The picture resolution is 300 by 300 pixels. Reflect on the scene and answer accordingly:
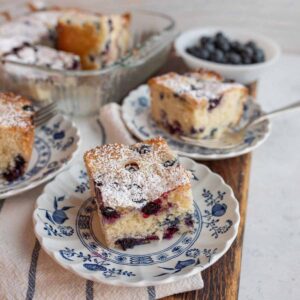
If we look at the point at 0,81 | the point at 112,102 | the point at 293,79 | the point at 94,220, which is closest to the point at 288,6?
the point at 293,79

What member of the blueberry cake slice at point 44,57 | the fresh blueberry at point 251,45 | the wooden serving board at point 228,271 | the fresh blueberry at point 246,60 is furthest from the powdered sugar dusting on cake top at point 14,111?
the fresh blueberry at point 251,45

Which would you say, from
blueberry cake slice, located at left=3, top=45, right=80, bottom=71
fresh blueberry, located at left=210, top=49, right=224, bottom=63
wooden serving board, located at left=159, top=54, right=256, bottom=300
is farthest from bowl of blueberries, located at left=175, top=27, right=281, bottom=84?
wooden serving board, located at left=159, top=54, right=256, bottom=300

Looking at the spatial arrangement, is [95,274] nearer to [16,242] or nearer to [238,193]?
[16,242]

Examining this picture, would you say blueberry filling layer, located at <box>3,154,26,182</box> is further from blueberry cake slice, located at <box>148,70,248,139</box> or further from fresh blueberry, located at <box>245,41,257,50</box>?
fresh blueberry, located at <box>245,41,257,50</box>

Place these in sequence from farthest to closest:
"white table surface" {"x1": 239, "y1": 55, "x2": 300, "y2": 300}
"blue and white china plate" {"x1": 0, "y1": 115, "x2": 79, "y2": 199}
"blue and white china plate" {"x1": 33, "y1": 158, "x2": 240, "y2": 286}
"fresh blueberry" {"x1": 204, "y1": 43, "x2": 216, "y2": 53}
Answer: "fresh blueberry" {"x1": 204, "y1": 43, "x2": 216, "y2": 53}, "blue and white china plate" {"x1": 0, "y1": 115, "x2": 79, "y2": 199}, "white table surface" {"x1": 239, "y1": 55, "x2": 300, "y2": 300}, "blue and white china plate" {"x1": 33, "y1": 158, "x2": 240, "y2": 286}

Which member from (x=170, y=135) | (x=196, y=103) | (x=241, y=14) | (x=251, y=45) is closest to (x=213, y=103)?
(x=196, y=103)
